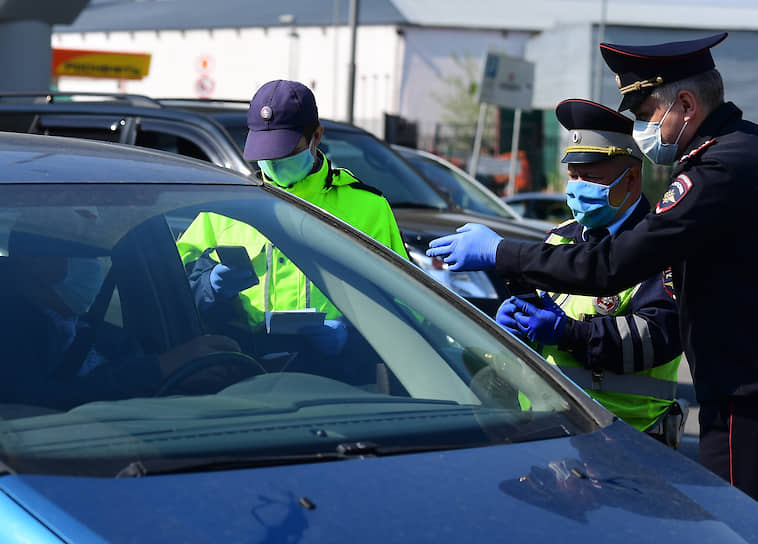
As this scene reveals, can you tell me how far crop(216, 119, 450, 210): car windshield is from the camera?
6.92 metres

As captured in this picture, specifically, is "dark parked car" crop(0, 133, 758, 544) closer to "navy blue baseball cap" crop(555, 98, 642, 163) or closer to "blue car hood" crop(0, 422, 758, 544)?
"blue car hood" crop(0, 422, 758, 544)

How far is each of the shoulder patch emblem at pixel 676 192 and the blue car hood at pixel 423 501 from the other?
73 centimetres

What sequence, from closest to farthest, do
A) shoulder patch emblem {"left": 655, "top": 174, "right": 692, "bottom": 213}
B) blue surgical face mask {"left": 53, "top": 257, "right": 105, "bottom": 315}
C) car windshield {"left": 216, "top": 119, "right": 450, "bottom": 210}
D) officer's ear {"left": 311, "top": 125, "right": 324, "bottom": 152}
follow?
1. blue surgical face mask {"left": 53, "top": 257, "right": 105, "bottom": 315}
2. shoulder patch emblem {"left": 655, "top": 174, "right": 692, "bottom": 213}
3. officer's ear {"left": 311, "top": 125, "right": 324, "bottom": 152}
4. car windshield {"left": 216, "top": 119, "right": 450, "bottom": 210}

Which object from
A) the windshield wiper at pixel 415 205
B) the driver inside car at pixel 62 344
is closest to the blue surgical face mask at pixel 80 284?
the driver inside car at pixel 62 344

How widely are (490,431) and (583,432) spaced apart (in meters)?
0.22

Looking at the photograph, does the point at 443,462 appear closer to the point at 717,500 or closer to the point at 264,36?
the point at 717,500

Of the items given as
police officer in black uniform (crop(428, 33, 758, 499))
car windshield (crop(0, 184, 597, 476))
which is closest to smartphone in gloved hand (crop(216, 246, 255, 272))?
car windshield (crop(0, 184, 597, 476))

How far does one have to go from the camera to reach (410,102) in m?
51.9

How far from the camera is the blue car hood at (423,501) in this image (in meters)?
1.62

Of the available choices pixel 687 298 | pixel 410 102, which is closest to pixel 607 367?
pixel 687 298

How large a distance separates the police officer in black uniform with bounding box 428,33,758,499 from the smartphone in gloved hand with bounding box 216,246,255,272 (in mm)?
767

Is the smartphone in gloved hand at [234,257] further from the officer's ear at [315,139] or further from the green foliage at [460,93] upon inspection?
the green foliage at [460,93]

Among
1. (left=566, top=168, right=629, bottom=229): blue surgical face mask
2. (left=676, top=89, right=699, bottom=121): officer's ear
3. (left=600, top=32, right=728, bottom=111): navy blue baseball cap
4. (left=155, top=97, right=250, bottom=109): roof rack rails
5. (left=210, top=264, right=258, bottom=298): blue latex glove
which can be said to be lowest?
(left=210, top=264, right=258, bottom=298): blue latex glove

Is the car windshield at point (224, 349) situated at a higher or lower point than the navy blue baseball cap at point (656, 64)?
lower
